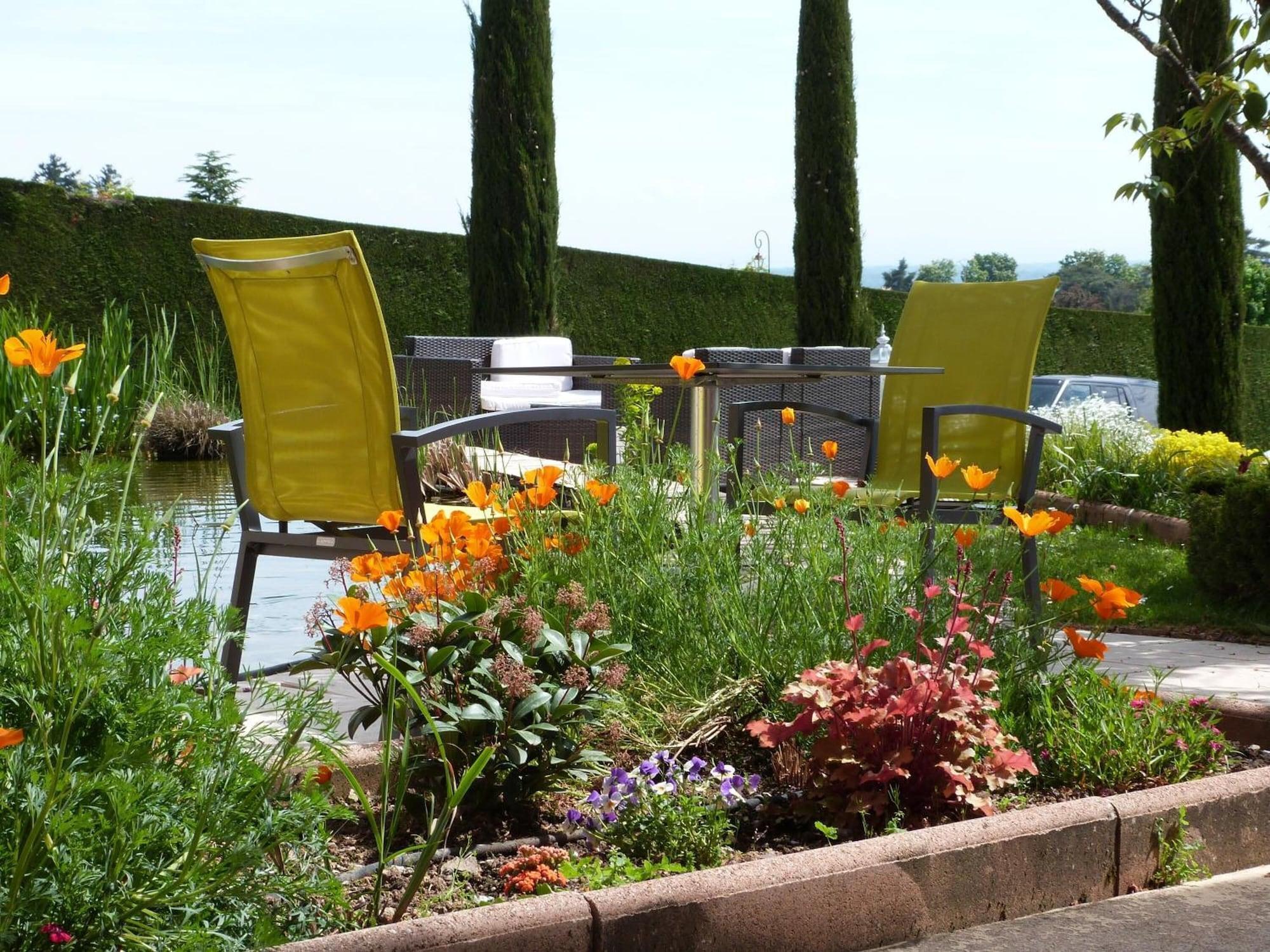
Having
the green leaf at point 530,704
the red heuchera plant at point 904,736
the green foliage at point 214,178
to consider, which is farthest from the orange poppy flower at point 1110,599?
the green foliage at point 214,178

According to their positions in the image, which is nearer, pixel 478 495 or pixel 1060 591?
pixel 1060 591

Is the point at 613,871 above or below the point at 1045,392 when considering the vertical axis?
below

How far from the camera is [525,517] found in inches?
97.0

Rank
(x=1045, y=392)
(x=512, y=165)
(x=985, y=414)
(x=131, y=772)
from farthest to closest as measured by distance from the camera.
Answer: (x=1045, y=392) → (x=512, y=165) → (x=985, y=414) → (x=131, y=772)

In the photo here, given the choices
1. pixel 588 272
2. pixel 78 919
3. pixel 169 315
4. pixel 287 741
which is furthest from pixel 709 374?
pixel 588 272

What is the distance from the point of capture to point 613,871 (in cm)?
178

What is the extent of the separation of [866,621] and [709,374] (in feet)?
5.98

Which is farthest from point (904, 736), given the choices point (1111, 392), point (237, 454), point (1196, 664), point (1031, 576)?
point (1111, 392)

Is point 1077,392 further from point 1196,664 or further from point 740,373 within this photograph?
point 740,373

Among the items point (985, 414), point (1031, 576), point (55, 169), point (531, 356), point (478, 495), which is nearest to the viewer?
point (478, 495)

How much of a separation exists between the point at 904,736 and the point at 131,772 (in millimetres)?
1201

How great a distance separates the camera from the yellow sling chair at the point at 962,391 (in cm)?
412

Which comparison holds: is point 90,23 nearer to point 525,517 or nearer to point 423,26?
point 423,26

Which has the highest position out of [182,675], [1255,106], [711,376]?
[1255,106]
